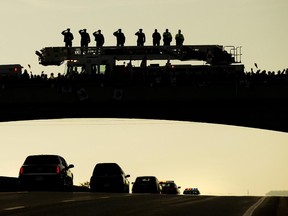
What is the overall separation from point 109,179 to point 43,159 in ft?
18.3

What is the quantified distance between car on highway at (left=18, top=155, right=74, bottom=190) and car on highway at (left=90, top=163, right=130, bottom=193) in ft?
16.1

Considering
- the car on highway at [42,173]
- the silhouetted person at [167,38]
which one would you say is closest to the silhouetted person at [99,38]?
the silhouetted person at [167,38]

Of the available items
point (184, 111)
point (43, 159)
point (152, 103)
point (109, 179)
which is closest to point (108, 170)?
point (109, 179)

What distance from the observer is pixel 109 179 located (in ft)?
133

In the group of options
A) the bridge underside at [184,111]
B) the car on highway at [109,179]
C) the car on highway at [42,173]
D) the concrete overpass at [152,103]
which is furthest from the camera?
the bridge underside at [184,111]

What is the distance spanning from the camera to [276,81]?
55.8m

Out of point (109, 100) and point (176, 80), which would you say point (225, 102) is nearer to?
point (176, 80)

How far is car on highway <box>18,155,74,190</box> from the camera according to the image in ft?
116

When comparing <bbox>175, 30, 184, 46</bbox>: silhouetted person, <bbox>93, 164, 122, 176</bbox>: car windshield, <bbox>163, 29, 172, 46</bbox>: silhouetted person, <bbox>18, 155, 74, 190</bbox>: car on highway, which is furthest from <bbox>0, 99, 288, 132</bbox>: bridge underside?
<bbox>18, 155, 74, 190</bbox>: car on highway

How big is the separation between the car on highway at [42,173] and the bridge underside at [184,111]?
23085mm

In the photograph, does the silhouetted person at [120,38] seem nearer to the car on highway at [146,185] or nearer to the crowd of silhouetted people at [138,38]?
the crowd of silhouetted people at [138,38]

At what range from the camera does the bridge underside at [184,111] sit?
5797cm

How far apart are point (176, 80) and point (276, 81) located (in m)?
6.36

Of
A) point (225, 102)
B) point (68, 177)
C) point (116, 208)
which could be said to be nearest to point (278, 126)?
point (225, 102)
